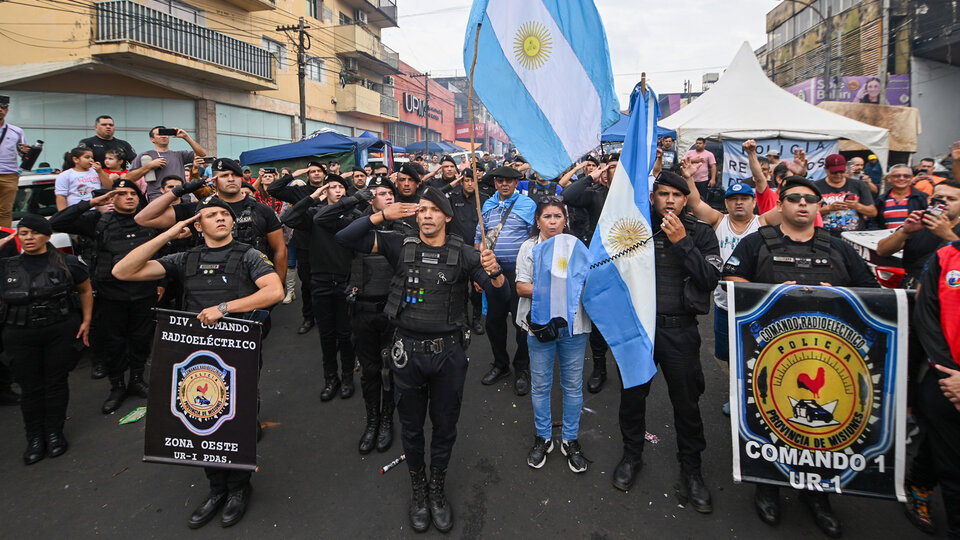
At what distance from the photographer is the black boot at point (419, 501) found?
10.4 ft

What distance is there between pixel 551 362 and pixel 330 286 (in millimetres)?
2426

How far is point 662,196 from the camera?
A: 3.48 metres

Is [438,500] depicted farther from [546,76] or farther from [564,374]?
[546,76]

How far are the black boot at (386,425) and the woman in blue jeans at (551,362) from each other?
1.21m

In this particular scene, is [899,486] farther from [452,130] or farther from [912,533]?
[452,130]

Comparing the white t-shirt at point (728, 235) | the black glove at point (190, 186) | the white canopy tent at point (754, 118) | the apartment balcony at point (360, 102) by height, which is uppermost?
the apartment balcony at point (360, 102)

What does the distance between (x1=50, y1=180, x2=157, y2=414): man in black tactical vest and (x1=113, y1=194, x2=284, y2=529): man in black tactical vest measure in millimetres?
1877

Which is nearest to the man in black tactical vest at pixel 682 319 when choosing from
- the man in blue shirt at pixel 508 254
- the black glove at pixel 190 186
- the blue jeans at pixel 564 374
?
the blue jeans at pixel 564 374

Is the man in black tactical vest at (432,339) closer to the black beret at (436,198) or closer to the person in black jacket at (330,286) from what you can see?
the black beret at (436,198)

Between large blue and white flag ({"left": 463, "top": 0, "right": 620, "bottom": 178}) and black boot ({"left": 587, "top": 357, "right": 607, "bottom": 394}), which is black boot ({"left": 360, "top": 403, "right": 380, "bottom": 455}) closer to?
black boot ({"left": 587, "top": 357, "right": 607, "bottom": 394})

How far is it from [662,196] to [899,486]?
88.5 inches

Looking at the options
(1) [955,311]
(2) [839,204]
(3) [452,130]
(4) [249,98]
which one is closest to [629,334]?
(1) [955,311]

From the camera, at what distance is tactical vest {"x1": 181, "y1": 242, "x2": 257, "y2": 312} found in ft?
11.1

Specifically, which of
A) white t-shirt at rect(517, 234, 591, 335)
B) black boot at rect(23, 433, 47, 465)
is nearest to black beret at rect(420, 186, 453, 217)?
white t-shirt at rect(517, 234, 591, 335)
